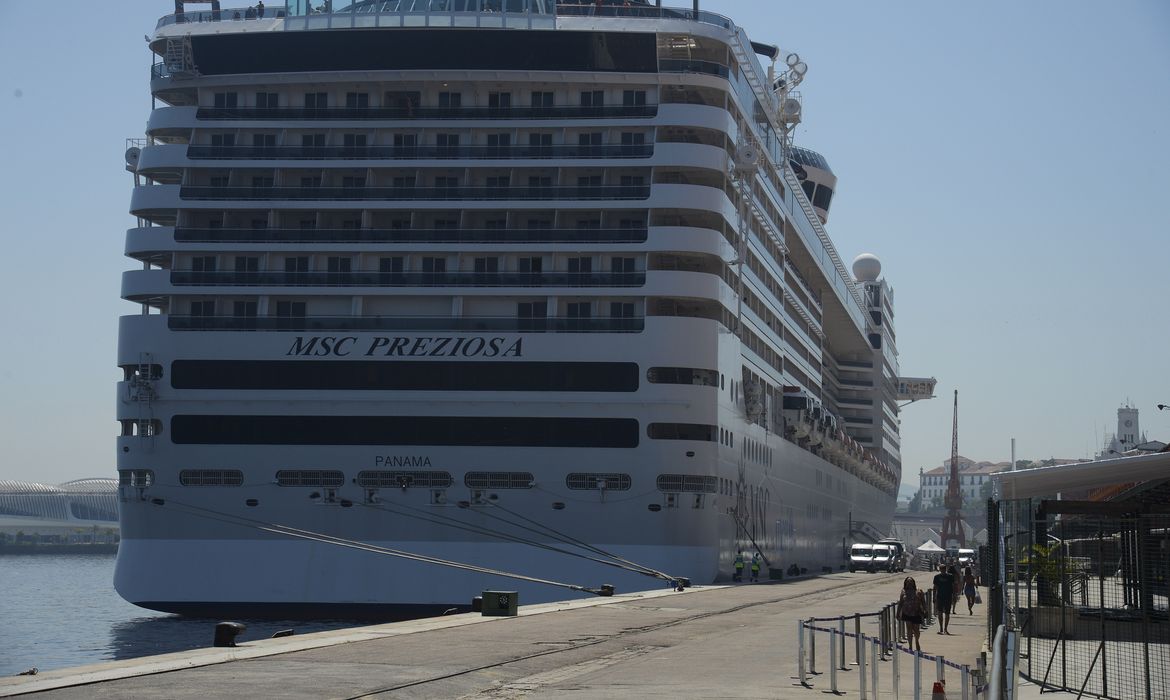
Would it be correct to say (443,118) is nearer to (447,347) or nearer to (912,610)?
(447,347)

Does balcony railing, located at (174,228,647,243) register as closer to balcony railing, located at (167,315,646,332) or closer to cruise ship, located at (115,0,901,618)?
cruise ship, located at (115,0,901,618)

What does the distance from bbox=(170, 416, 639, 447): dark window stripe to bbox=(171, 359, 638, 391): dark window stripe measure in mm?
1012

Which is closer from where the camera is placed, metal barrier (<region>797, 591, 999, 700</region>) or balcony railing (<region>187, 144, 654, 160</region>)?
metal barrier (<region>797, 591, 999, 700</region>)

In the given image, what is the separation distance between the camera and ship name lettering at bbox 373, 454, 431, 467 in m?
45.0

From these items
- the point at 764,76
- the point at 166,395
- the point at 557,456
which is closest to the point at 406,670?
the point at 557,456

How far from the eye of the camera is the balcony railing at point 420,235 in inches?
1903

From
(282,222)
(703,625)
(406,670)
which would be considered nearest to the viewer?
(406,670)

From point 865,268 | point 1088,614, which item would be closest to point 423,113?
point 1088,614

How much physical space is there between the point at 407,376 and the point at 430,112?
10.3 metres

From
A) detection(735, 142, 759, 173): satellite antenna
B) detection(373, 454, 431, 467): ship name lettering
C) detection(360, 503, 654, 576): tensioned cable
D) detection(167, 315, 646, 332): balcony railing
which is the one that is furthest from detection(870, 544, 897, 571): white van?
detection(373, 454, 431, 467): ship name lettering

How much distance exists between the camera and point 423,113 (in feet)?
167

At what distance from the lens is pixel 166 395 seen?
4578cm

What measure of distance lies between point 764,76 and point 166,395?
30.7 meters

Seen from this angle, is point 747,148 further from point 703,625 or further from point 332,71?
point 703,625
